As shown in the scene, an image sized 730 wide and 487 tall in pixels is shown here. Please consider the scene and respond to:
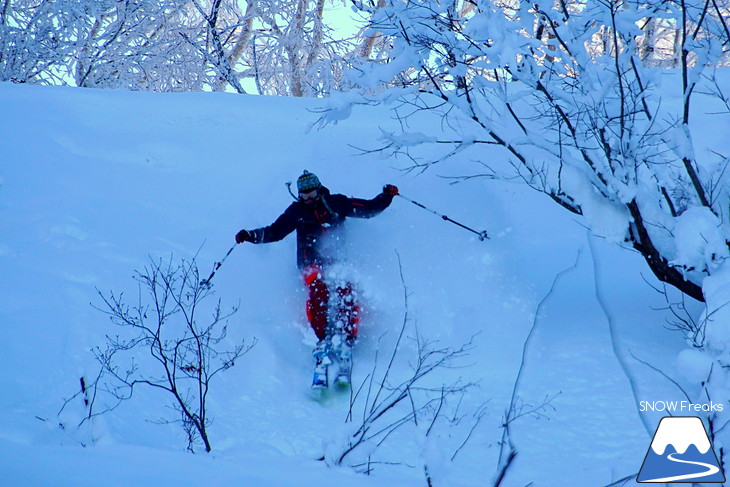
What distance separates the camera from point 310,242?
4820 millimetres

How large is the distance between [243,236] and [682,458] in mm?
3297

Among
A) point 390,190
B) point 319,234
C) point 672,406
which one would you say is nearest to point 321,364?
point 319,234

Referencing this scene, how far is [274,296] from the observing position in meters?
4.72

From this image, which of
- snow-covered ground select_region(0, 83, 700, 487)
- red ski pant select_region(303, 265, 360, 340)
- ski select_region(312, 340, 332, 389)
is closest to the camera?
snow-covered ground select_region(0, 83, 700, 487)

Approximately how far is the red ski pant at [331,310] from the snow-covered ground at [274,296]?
173 mm

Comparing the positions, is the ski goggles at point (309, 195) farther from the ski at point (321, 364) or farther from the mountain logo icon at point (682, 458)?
the mountain logo icon at point (682, 458)

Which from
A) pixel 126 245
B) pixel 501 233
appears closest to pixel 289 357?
pixel 126 245

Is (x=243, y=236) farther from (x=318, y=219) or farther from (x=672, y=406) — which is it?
(x=672, y=406)

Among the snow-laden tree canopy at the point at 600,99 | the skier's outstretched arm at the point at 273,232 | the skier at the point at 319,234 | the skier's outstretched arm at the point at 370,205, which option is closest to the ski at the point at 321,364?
the skier at the point at 319,234

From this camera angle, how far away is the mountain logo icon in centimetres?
215

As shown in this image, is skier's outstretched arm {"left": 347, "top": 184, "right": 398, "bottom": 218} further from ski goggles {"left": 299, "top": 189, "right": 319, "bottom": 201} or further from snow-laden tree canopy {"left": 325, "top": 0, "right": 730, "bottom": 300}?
snow-laden tree canopy {"left": 325, "top": 0, "right": 730, "bottom": 300}

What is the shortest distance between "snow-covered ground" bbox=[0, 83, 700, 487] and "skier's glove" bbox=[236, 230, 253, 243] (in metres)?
0.30

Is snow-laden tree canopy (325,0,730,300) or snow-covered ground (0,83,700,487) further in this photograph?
snow-laden tree canopy (325,0,730,300)

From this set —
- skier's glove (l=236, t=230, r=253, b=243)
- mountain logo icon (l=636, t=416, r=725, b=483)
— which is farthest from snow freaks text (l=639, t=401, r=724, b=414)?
skier's glove (l=236, t=230, r=253, b=243)
